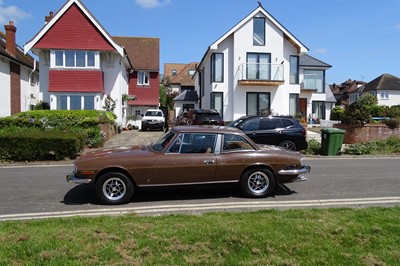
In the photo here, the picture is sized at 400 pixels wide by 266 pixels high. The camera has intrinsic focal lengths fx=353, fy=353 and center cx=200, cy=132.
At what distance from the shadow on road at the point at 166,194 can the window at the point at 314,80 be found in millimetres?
25878

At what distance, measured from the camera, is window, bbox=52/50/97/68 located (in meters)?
24.3

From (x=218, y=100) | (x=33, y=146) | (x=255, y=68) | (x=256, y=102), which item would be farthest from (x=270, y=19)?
(x=33, y=146)

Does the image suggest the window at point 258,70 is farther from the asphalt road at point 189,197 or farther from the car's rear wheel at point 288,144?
the asphalt road at point 189,197

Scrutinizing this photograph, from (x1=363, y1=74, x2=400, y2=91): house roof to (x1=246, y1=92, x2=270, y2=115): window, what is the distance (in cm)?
4901

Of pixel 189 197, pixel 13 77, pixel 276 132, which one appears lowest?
pixel 189 197

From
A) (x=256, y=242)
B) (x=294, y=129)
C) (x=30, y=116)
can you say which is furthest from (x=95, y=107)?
(x=256, y=242)

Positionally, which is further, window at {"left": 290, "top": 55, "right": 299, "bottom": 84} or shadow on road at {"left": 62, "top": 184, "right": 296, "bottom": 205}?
window at {"left": 290, "top": 55, "right": 299, "bottom": 84}

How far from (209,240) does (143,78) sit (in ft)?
98.9

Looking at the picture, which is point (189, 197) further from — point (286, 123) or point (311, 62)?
point (311, 62)

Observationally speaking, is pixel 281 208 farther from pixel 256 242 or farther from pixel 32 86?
pixel 32 86

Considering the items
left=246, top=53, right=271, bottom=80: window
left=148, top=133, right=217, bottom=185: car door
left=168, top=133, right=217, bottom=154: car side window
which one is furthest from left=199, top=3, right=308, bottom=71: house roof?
left=148, top=133, right=217, bottom=185: car door

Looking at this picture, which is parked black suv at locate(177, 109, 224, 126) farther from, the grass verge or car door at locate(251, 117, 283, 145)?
the grass verge

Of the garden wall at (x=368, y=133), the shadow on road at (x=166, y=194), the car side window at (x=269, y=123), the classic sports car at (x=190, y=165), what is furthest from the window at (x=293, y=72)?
the classic sports car at (x=190, y=165)

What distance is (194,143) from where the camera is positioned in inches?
287
